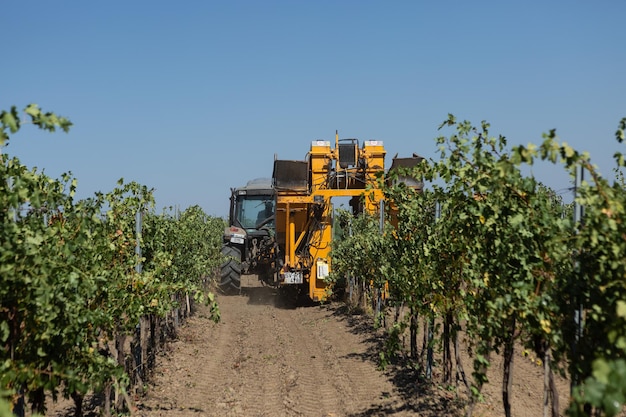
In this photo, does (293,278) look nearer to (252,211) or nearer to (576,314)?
(252,211)

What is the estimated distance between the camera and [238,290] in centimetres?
1652

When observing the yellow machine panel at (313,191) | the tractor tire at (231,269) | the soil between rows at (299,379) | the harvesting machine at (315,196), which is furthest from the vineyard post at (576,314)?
the tractor tire at (231,269)

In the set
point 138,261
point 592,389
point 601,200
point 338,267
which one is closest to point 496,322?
point 601,200

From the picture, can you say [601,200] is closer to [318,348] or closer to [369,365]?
[369,365]

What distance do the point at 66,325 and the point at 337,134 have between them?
10.4 m

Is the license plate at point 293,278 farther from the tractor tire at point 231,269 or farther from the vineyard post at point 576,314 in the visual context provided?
the vineyard post at point 576,314

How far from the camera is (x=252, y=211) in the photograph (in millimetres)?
17547

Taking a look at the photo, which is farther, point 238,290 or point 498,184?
point 238,290

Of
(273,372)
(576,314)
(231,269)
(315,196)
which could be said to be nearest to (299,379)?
(273,372)

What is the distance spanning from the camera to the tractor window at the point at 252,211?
17.5 metres

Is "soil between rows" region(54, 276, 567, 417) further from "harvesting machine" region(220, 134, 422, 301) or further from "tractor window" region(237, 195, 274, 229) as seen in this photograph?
"tractor window" region(237, 195, 274, 229)

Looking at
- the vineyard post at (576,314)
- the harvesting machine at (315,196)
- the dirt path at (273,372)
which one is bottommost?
the dirt path at (273,372)

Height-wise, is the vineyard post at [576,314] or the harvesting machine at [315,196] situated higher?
the harvesting machine at [315,196]

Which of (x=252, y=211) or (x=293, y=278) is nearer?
(x=293, y=278)
